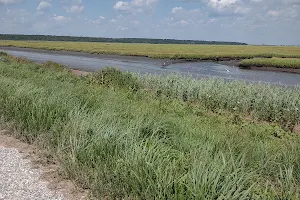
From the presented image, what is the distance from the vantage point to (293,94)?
16.2 metres

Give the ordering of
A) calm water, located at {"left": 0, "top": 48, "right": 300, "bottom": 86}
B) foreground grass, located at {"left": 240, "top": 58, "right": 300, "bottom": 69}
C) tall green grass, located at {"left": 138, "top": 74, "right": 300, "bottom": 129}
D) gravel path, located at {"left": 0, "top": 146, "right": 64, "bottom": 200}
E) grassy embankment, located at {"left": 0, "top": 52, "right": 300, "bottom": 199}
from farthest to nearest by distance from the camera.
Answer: foreground grass, located at {"left": 240, "top": 58, "right": 300, "bottom": 69}
calm water, located at {"left": 0, "top": 48, "right": 300, "bottom": 86}
tall green grass, located at {"left": 138, "top": 74, "right": 300, "bottom": 129}
gravel path, located at {"left": 0, "top": 146, "right": 64, "bottom": 200}
grassy embankment, located at {"left": 0, "top": 52, "right": 300, "bottom": 199}

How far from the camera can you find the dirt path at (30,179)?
5.02 m

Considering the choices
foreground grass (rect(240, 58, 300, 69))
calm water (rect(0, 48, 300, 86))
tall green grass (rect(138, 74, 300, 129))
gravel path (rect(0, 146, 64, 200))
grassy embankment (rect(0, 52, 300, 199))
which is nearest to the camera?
grassy embankment (rect(0, 52, 300, 199))

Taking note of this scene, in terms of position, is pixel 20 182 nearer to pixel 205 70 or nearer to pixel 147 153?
pixel 147 153

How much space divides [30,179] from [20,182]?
179 millimetres

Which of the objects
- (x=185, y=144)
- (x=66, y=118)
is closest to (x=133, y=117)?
(x=66, y=118)

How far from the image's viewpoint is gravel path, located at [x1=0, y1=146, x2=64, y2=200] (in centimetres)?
496

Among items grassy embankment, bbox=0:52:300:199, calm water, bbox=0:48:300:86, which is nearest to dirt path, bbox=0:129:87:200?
grassy embankment, bbox=0:52:300:199

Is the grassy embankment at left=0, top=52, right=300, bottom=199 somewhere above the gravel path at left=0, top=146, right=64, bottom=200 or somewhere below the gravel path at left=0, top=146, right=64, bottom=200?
above

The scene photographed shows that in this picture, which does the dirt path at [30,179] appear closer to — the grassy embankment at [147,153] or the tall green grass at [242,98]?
the grassy embankment at [147,153]

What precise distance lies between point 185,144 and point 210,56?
68009 millimetres

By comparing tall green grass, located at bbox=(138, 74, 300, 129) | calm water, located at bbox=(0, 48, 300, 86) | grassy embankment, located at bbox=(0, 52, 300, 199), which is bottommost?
calm water, located at bbox=(0, 48, 300, 86)

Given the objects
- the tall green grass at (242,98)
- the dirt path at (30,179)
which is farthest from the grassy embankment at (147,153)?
the tall green grass at (242,98)

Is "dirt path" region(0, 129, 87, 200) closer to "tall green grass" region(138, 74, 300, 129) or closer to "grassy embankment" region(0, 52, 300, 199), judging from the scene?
"grassy embankment" region(0, 52, 300, 199)
